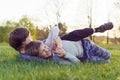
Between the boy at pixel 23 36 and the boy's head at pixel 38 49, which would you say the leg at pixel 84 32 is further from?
the boy's head at pixel 38 49

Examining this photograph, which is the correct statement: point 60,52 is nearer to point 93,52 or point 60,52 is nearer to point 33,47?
point 33,47

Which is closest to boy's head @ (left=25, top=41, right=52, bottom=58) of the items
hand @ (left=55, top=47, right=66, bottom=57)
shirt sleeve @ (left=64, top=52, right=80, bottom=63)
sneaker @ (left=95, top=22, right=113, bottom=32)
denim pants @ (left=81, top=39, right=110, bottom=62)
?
hand @ (left=55, top=47, right=66, bottom=57)

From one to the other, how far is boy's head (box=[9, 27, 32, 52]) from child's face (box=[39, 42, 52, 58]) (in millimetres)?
265

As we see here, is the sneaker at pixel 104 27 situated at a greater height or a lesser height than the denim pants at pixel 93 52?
greater

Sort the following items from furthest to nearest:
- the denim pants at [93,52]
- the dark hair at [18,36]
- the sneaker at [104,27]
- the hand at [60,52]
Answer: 1. the denim pants at [93,52]
2. the sneaker at [104,27]
3. the hand at [60,52]
4. the dark hair at [18,36]

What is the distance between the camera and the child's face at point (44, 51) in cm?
605

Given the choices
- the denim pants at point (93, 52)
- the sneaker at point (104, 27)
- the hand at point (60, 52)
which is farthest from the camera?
the denim pants at point (93, 52)

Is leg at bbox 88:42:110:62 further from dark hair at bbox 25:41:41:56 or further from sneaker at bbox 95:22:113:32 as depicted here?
dark hair at bbox 25:41:41:56

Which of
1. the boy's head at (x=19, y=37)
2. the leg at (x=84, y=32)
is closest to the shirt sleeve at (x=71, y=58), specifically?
the leg at (x=84, y=32)

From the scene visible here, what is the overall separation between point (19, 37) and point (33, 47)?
28 centimetres

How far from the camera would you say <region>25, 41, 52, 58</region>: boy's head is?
6.05 m

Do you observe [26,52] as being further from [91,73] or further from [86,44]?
[91,73]

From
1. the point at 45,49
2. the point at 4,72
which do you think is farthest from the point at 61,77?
the point at 45,49

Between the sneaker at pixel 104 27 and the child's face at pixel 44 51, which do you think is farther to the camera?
the sneaker at pixel 104 27
